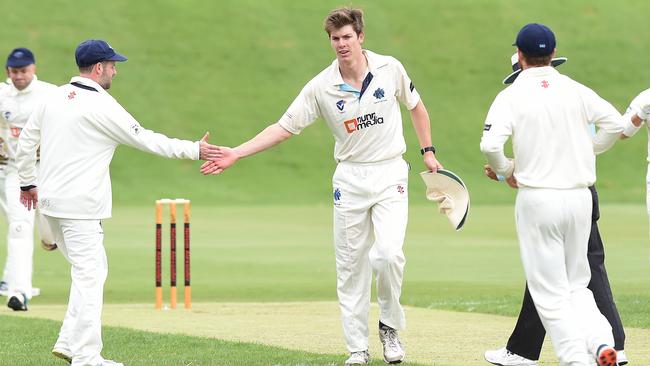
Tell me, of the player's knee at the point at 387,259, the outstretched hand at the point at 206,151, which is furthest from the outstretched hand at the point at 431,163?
the outstretched hand at the point at 206,151

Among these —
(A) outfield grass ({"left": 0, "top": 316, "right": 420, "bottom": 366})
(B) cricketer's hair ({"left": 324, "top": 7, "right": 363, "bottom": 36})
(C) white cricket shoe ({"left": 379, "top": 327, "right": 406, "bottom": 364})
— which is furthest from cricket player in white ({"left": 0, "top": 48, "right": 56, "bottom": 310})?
(C) white cricket shoe ({"left": 379, "top": 327, "right": 406, "bottom": 364})

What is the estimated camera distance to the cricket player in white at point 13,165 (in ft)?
39.3

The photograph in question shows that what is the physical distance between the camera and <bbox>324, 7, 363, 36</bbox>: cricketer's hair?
26.2 feet

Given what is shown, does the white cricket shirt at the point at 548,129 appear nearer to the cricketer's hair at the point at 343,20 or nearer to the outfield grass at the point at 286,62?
the cricketer's hair at the point at 343,20

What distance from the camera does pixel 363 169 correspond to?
8148 millimetres

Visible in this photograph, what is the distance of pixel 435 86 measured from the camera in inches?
1697

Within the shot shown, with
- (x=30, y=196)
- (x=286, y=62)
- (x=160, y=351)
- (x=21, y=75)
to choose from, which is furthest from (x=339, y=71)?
(x=286, y=62)

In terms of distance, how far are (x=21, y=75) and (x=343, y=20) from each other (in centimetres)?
508

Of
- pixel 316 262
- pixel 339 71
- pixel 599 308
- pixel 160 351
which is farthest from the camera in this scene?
pixel 316 262

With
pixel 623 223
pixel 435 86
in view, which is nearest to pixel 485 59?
pixel 435 86

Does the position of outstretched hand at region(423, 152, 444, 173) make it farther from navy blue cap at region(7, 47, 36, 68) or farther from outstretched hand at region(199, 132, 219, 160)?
navy blue cap at region(7, 47, 36, 68)

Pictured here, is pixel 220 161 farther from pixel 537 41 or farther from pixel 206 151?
pixel 537 41

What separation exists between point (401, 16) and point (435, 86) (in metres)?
4.67

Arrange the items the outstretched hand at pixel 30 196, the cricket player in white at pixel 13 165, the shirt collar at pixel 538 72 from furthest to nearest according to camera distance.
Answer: the cricket player in white at pixel 13 165, the outstretched hand at pixel 30 196, the shirt collar at pixel 538 72
